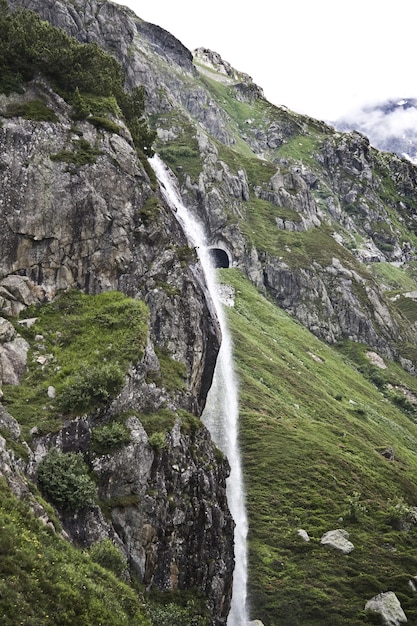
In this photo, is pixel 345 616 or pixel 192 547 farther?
pixel 345 616

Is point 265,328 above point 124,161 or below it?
below

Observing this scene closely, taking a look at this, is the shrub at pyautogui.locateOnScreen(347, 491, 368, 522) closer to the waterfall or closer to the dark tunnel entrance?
the waterfall

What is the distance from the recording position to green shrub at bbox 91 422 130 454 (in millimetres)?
28250

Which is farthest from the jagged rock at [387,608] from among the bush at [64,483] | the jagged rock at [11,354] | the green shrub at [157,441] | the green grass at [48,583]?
the jagged rock at [11,354]

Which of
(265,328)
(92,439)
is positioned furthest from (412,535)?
(265,328)

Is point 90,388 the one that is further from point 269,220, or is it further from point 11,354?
point 269,220

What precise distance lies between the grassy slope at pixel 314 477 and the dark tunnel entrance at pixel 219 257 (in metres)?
25.3

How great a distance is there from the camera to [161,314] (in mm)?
42250

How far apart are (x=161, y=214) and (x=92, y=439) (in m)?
25.1

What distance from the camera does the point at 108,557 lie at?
76.7ft

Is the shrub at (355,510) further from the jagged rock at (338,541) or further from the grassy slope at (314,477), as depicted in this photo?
the jagged rock at (338,541)

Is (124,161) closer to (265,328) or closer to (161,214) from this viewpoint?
(161,214)

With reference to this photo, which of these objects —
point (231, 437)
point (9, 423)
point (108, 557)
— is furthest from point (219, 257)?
point (108, 557)

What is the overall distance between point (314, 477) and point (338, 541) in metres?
11.4
